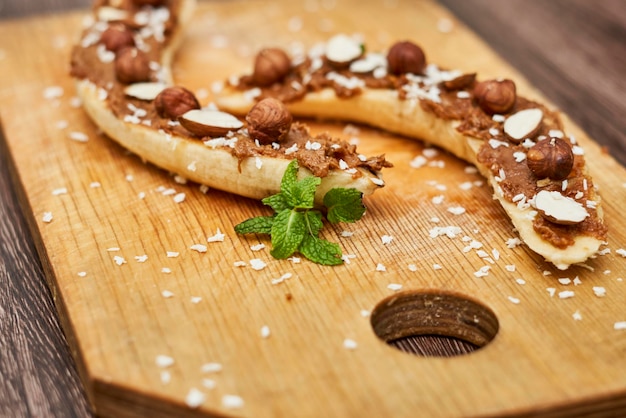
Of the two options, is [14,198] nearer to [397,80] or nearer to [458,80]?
[397,80]

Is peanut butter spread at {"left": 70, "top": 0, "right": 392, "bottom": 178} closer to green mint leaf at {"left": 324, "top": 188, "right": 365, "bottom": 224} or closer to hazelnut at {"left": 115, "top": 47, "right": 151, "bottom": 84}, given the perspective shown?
hazelnut at {"left": 115, "top": 47, "right": 151, "bottom": 84}

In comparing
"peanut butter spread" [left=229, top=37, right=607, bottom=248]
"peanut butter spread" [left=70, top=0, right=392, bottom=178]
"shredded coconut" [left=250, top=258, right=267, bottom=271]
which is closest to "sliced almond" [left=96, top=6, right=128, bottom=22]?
"peanut butter spread" [left=70, top=0, right=392, bottom=178]

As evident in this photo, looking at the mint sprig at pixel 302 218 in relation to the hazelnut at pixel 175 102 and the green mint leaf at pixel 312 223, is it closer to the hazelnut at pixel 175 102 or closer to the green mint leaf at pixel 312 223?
the green mint leaf at pixel 312 223

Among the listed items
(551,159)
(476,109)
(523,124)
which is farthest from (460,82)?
(551,159)

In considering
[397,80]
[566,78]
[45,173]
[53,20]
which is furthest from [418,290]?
[53,20]

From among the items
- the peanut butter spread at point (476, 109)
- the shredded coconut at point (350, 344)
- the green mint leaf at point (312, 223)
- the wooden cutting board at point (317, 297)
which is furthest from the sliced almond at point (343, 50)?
the shredded coconut at point (350, 344)

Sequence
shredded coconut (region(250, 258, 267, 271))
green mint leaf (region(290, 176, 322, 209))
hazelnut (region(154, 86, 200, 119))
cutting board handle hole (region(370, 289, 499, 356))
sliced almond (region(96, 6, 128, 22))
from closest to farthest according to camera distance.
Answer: cutting board handle hole (region(370, 289, 499, 356)) < shredded coconut (region(250, 258, 267, 271)) < green mint leaf (region(290, 176, 322, 209)) < hazelnut (region(154, 86, 200, 119)) < sliced almond (region(96, 6, 128, 22))
